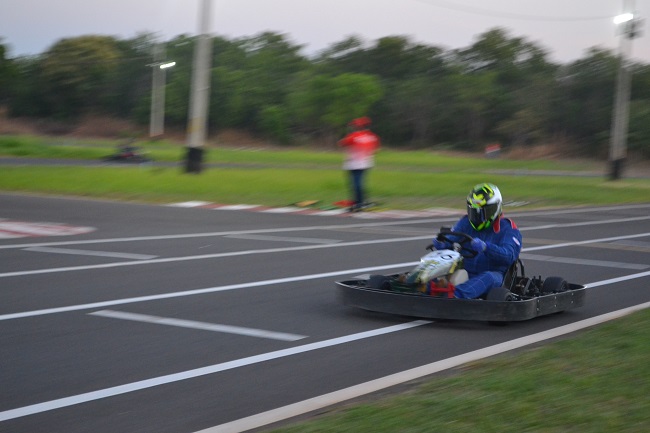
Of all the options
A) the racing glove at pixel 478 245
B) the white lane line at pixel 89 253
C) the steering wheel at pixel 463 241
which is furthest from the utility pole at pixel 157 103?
the racing glove at pixel 478 245

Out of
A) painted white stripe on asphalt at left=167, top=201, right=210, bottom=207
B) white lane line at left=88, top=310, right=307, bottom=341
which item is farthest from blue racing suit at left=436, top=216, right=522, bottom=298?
painted white stripe on asphalt at left=167, top=201, right=210, bottom=207

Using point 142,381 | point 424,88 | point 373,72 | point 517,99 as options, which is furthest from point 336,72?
point 142,381

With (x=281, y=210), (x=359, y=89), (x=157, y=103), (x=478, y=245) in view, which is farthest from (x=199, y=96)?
(x=359, y=89)

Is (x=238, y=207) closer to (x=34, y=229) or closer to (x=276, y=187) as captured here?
(x=276, y=187)

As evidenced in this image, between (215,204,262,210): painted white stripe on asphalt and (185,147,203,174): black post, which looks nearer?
(215,204,262,210): painted white stripe on asphalt

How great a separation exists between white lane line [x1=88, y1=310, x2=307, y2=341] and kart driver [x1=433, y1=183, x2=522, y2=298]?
1704 millimetres

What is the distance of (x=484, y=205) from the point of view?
827cm

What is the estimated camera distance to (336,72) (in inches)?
3172

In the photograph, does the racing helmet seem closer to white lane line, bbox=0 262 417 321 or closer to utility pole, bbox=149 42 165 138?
white lane line, bbox=0 262 417 321

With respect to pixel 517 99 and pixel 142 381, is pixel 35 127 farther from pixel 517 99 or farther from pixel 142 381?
pixel 142 381

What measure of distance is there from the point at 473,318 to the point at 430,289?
44cm

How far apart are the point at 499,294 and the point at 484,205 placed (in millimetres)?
896

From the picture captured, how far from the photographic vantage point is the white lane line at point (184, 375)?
5195mm

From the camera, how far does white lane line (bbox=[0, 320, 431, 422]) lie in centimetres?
520
